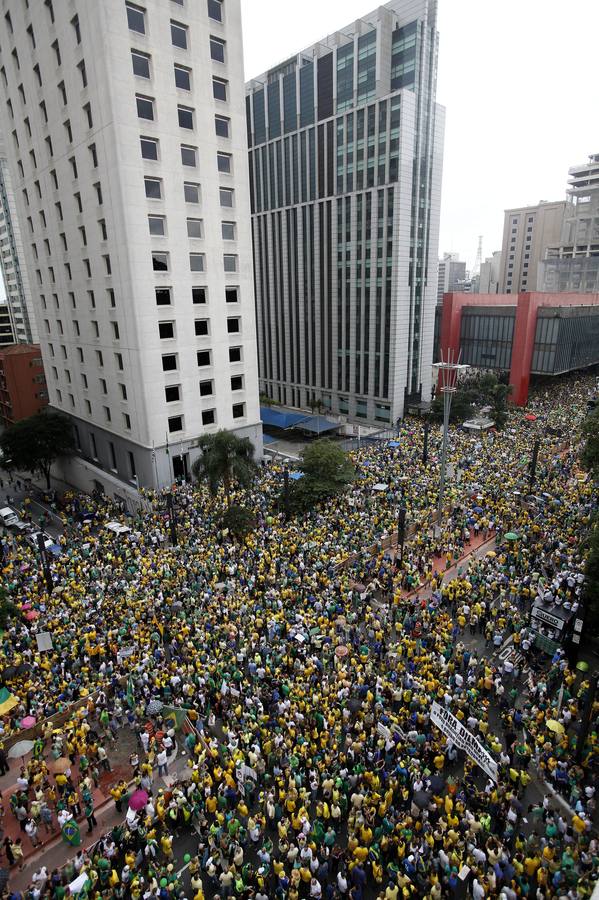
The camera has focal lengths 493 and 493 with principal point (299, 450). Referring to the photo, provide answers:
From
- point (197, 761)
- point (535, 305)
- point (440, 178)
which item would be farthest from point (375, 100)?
point (197, 761)

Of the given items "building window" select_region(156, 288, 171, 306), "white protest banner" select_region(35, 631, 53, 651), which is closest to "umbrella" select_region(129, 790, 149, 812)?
"white protest banner" select_region(35, 631, 53, 651)

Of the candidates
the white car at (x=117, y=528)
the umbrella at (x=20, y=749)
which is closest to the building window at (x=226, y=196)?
the white car at (x=117, y=528)

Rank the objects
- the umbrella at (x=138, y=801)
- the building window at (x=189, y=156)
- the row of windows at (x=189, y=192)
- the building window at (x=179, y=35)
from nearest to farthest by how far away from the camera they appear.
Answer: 1. the umbrella at (x=138, y=801)
2. the building window at (x=179, y=35)
3. the row of windows at (x=189, y=192)
4. the building window at (x=189, y=156)

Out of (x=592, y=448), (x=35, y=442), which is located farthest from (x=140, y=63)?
(x=592, y=448)

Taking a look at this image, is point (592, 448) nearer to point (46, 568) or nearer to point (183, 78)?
point (46, 568)

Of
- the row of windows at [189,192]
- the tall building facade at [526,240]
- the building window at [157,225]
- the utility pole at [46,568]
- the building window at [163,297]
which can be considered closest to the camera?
the utility pole at [46,568]

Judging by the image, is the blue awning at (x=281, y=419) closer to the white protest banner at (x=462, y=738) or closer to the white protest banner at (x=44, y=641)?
the white protest banner at (x=44, y=641)

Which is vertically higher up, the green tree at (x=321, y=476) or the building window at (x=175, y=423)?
the building window at (x=175, y=423)
